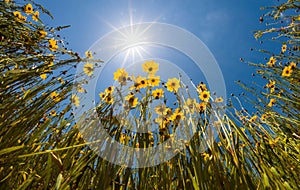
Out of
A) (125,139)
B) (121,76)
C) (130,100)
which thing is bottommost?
(125,139)

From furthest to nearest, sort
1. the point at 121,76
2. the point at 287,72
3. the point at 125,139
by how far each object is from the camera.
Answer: the point at 287,72, the point at 121,76, the point at 125,139

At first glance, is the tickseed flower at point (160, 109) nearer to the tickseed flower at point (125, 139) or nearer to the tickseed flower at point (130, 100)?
the tickseed flower at point (130, 100)

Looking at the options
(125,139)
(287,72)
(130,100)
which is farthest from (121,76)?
(287,72)

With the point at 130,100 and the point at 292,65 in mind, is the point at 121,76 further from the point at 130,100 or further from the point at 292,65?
the point at 292,65

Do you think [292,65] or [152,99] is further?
[292,65]

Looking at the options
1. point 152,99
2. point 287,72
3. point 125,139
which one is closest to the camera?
point 125,139

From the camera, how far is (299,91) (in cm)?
189

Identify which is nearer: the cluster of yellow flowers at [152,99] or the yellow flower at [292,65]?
the cluster of yellow flowers at [152,99]

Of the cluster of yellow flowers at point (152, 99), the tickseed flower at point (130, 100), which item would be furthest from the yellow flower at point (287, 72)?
the tickseed flower at point (130, 100)

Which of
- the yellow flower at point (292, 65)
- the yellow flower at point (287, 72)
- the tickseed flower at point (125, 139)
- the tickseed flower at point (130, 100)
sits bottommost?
the tickseed flower at point (125, 139)

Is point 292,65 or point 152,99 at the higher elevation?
point 292,65

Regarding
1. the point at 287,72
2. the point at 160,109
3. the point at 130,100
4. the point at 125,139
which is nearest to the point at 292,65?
the point at 287,72

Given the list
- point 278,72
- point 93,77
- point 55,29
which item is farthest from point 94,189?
point 278,72

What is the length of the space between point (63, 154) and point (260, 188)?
430 mm
